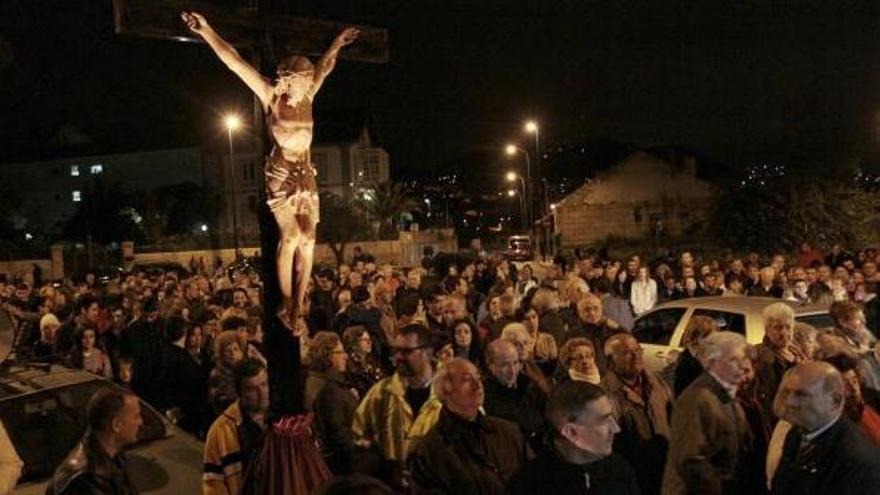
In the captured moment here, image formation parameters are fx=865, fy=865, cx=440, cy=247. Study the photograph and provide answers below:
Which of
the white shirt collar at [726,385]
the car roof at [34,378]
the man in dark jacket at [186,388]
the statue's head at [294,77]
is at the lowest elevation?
the man in dark jacket at [186,388]

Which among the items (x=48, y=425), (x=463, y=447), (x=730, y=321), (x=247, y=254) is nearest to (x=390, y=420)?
(x=463, y=447)

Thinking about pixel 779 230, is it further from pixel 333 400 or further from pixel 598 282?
pixel 333 400

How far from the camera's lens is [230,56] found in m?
3.91

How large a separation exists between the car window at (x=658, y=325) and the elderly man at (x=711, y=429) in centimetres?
534

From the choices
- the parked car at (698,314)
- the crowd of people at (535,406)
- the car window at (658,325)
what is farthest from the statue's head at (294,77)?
the car window at (658,325)

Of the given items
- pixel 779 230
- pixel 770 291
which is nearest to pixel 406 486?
pixel 770 291

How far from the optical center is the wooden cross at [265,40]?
3825 mm

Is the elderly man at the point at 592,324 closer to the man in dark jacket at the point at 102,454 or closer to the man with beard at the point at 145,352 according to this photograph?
the man with beard at the point at 145,352

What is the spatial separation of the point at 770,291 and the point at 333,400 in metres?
9.76

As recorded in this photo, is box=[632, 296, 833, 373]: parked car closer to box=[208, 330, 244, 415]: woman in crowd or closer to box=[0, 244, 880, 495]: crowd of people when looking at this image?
box=[0, 244, 880, 495]: crowd of people

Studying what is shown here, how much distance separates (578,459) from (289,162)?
1795 mm

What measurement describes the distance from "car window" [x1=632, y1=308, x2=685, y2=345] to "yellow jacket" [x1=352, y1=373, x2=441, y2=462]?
5.95 meters

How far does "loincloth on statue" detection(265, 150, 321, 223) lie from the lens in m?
3.84

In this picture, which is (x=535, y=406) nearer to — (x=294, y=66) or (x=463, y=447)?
(x=463, y=447)
